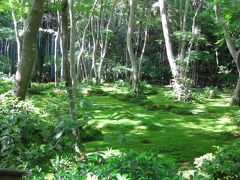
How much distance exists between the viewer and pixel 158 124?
8.76 meters

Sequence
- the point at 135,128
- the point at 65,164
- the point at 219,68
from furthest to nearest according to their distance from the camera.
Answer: the point at 219,68
the point at 135,128
the point at 65,164

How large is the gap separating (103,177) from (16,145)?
1.91 m

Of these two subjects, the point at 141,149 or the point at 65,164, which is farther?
the point at 141,149

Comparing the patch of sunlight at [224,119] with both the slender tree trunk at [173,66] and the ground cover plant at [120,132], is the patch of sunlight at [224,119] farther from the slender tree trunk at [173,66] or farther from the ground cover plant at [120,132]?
the slender tree trunk at [173,66]

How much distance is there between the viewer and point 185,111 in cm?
1067

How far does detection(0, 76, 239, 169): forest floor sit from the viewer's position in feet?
20.6

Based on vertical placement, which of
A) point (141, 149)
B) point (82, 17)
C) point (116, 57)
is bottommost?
point (141, 149)

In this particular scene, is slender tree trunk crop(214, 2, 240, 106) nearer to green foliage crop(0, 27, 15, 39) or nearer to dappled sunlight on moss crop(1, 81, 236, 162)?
dappled sunlight on moss crop(1, 81, 236, 162)

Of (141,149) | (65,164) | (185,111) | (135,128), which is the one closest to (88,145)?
(141,149)

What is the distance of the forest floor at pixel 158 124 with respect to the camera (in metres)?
6.29

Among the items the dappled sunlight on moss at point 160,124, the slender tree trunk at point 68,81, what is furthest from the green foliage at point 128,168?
the slender tree trunk at point 68,81

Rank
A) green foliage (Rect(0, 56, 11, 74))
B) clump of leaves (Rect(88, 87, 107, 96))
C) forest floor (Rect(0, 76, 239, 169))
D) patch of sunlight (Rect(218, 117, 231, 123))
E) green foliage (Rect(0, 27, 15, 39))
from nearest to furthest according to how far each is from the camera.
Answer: forest floor (Rect(0, 76, 239, 169)), patch of sunlight (Rect(218, 117, 231, 123)), clump of leaves (Rect(88, 87, 107, 96)), green foliage (Rect(0, 27, 15, 39)), green foliage (Rect(0, 56, 11, 74))

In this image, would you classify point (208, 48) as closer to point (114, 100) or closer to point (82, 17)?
point (82, 17)

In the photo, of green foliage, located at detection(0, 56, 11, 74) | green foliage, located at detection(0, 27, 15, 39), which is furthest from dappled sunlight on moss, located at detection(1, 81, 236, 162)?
green foliage, located at detection(0, 56, 11, 74)
